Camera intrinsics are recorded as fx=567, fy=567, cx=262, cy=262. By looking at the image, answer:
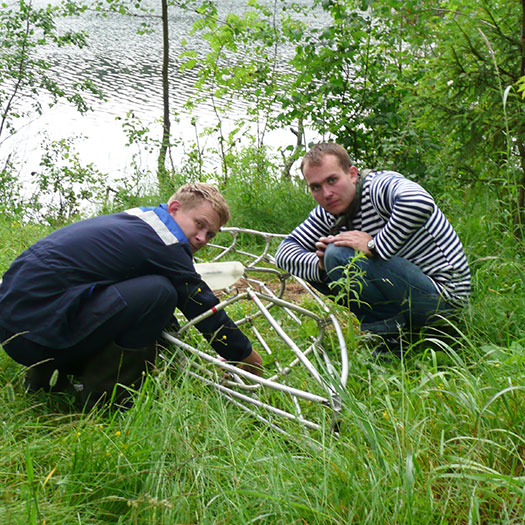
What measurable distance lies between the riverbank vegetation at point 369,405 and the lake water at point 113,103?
3.47 metres

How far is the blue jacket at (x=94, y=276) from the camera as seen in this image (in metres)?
2.19

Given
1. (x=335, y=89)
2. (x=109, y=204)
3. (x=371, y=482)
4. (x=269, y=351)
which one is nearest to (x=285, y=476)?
(x=371, y=482)

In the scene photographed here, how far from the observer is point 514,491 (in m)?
1.37

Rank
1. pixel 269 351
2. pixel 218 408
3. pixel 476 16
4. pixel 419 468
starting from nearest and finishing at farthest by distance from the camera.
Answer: pixel 419 468 < pixel 218 408 < pixel 269 351 < pixel 476 16

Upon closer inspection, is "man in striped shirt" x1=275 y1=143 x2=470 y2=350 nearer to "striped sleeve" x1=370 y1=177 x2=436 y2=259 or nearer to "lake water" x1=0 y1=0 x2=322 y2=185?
"striped sleeve" x1=370 y1=177 x2=436 y2=259

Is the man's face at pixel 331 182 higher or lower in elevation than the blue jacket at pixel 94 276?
higher

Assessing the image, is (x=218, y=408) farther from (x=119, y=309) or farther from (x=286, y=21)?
(x=286, y=21)

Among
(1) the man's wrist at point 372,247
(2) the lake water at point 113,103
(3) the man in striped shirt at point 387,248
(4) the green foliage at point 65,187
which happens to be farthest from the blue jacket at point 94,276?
(4) the green foliage at point 65,187

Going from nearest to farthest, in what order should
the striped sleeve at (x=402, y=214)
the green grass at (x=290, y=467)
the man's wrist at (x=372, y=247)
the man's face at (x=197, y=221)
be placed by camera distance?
1. the green grass at (x=290, y=467)
2. the man's face at (x=197, y=221)
3. the striped sleeve at (x=402, y=214)
4. the man's wrist at (x=372, y=247)

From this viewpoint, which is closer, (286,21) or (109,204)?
(286,21)

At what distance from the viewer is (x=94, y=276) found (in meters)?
2.29

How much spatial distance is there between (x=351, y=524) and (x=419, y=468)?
9.4 inches

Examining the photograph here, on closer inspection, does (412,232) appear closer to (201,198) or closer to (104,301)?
(201,198)

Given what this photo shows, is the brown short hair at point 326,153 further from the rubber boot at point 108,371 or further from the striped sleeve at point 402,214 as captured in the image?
the rubber boot at point 108,371
